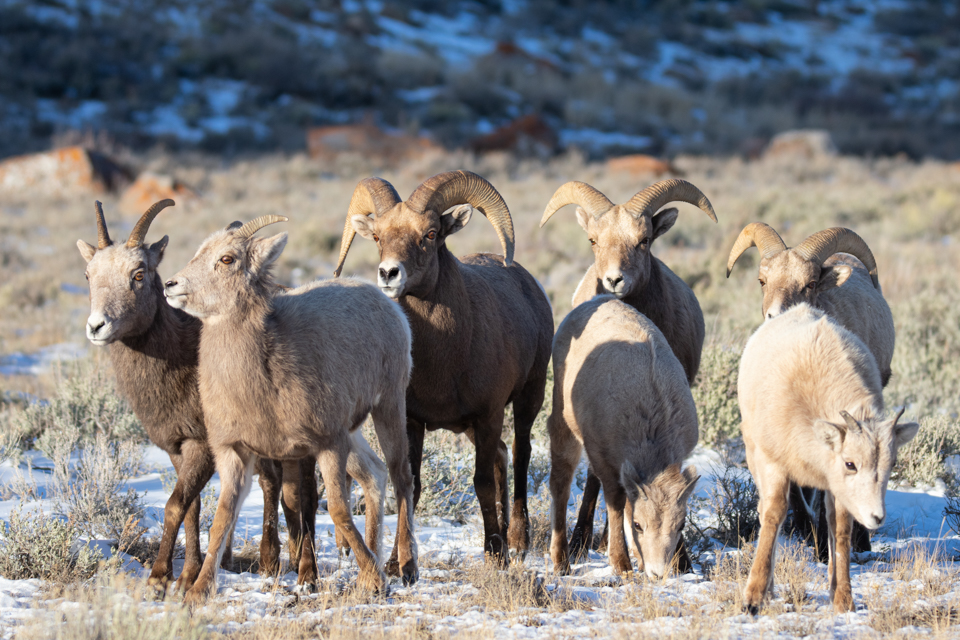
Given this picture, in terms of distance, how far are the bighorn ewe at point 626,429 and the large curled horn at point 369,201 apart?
1.52 metres

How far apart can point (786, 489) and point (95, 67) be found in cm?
2878

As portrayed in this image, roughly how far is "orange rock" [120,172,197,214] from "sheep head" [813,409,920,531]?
16.3 metres

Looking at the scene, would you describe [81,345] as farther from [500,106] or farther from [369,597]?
[500,106]

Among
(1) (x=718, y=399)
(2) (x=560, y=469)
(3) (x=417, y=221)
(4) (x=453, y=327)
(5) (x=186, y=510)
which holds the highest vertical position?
(3) (x=417, y=221)

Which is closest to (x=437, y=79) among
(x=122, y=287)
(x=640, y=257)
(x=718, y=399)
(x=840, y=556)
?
(x=718, y=399)

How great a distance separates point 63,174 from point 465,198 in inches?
662

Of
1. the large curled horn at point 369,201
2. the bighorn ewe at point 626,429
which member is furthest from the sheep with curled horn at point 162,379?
the bighorn ewe at point 626,429

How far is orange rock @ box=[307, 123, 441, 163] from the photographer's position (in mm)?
25391

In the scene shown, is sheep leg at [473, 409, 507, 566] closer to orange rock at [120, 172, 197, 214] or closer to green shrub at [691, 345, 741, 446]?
green shrub at [691, 345, 741, 446]

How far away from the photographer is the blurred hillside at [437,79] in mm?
27859

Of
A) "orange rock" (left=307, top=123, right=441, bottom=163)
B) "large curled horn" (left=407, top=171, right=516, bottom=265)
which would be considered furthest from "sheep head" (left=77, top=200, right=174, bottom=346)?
"orange rock" (left=307, top=123, right=441, bottom=163)

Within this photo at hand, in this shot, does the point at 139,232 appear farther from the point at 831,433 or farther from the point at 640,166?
the point at 640,166

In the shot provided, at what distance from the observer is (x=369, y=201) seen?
6.60m

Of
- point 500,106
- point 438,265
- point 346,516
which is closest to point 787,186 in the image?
point 500,106
